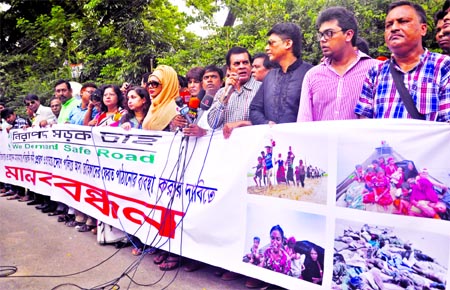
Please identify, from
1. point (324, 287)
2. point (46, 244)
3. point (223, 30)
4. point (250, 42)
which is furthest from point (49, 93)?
point (324, 287)

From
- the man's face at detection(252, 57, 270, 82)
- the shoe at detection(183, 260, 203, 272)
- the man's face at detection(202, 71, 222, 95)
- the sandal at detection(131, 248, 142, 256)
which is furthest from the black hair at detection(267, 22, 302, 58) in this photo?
the sandal at detection(131, 248, 142, 256)

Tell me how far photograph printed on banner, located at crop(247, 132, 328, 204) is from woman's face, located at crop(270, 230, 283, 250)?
0.90ft

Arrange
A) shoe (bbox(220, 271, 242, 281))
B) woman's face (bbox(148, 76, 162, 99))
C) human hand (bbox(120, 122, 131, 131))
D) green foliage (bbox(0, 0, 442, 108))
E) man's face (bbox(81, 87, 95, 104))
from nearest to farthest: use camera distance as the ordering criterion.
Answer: shoe (bbox(220, 271, 242, 281))
woman's face (bbox(148, 76, 162, 99))
human hand (bbox(120, 122, 131, 131))
man's face (bbox(81, 87, 95, 104))
green foliage (bbox(0, 0, 442, 108))

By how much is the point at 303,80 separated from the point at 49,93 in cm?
1166

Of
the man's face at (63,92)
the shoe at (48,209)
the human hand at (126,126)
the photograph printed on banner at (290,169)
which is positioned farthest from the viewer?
the man's face at (63,92)

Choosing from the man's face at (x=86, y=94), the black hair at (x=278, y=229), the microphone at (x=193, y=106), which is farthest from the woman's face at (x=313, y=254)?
the man's face at (x=86, y=94)

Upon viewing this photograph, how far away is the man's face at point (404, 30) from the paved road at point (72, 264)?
2208 millimetres

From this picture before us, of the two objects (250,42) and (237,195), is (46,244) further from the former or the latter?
(250,42)

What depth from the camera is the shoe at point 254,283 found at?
10.5 feet

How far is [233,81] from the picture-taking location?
3529 millimetres

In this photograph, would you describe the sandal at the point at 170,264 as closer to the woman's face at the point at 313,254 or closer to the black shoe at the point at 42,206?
the woman's face at the point at 313,254

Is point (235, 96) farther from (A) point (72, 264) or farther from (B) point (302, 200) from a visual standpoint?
(A) point (72, 264)

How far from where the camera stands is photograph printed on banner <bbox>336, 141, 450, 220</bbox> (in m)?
2.18

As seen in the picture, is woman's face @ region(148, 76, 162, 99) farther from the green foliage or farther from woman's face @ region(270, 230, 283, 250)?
the green foliage
